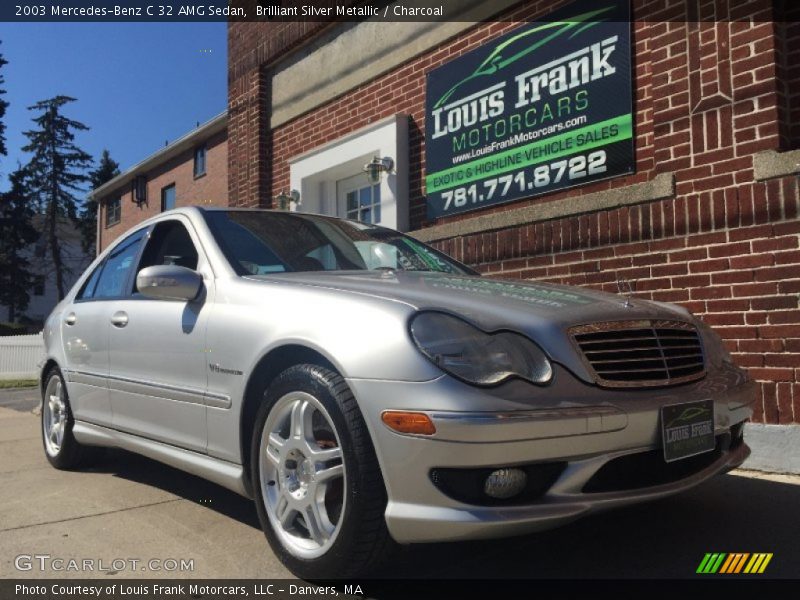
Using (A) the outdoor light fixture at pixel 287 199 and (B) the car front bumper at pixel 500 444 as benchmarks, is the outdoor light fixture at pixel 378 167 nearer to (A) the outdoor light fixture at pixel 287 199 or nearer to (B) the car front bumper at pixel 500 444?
(A) the outdoor light fixture at pixel 287 199

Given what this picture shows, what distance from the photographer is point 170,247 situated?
158 inches

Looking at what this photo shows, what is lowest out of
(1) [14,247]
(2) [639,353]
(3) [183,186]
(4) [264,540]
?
(4) [264,540]

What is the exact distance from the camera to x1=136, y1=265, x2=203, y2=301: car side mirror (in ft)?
10.5

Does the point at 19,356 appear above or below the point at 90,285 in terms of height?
below

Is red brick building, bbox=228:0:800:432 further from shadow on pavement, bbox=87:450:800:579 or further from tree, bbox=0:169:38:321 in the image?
tree, bbox=0:169:38:321

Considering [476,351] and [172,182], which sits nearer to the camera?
[476,351]

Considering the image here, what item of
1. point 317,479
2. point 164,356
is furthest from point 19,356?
point 317,479

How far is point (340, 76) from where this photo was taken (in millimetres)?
8445

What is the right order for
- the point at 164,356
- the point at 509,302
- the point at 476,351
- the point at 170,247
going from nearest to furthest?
the point at 476,351 < the point at 509,302 < the point at 164,356 < the point at 170,247

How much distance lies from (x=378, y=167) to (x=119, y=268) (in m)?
3.72

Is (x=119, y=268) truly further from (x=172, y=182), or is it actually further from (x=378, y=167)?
(x=172, y=182)

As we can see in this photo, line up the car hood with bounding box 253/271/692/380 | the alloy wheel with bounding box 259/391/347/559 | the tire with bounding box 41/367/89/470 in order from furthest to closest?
the tire with bounding box 41/367/89/470 → the alloy wheel with bounding box 259/391/347/559 → the car hood with bounding box 253/271/692/380

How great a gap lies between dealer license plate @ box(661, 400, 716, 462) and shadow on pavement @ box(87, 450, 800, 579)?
0.94 ft

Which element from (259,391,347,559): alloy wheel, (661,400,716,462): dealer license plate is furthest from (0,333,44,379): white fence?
(661,400,716,462): dealer license plate
